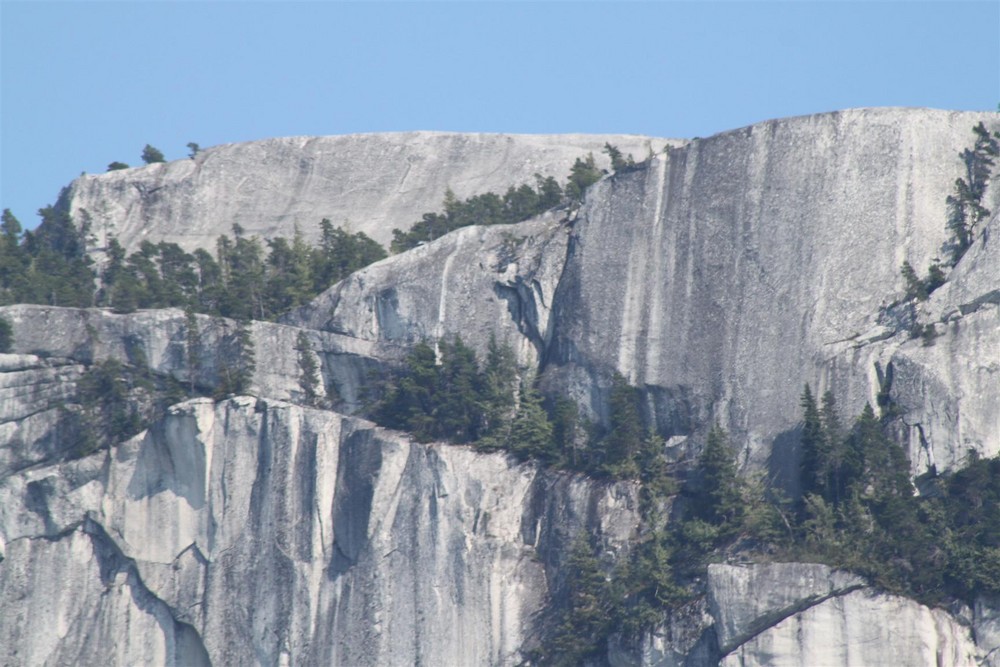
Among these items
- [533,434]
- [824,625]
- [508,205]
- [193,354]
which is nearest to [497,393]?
[533,434]

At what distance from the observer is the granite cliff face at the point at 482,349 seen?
73.1 meters

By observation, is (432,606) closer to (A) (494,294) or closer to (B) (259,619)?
(B) (259,619)

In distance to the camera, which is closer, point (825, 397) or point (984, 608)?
point (984, 608)

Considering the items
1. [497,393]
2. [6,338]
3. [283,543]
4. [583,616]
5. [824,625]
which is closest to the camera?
[824,625]

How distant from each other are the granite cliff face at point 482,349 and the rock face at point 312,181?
14490 millimetres

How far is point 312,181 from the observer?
99.0 meters

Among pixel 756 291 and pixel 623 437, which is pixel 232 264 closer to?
pixel 623 437

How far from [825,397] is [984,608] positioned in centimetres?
859

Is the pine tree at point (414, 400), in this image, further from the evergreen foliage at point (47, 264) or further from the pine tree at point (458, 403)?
the evergreen foliage at point (47, 264)

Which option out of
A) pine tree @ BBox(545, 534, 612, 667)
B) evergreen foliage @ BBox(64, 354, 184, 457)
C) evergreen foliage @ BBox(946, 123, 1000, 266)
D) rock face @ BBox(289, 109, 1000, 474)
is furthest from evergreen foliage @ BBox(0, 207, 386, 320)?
evergreen foliage @ BBox(946, 123, 1000, 266)

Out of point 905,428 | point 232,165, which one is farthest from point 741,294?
point 232,165

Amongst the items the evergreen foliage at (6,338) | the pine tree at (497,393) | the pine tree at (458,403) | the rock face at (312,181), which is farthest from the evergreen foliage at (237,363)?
the rock face at (312,181)

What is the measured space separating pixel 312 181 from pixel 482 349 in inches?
857

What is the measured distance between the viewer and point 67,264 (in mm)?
89625
